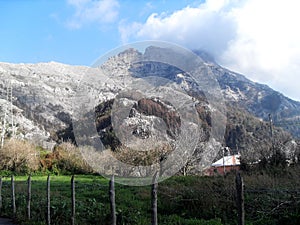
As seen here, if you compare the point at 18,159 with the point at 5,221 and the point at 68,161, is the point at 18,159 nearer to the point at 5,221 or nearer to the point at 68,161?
the point at 68,161

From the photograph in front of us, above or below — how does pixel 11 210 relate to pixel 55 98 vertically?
below

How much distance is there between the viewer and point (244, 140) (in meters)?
59.0

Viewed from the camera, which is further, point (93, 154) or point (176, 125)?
point (93, 154)

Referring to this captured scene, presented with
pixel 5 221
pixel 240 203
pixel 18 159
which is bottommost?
pixel 5 221

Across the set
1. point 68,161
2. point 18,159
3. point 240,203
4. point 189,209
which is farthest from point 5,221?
point 18,159

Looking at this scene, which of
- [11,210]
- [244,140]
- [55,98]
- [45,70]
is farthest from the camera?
[45,70]

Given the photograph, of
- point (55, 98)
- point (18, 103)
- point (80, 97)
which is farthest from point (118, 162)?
point (55, 98)

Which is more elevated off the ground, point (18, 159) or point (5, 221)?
point (18, 159)

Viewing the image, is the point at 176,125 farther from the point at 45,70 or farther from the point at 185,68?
the point at 45,70

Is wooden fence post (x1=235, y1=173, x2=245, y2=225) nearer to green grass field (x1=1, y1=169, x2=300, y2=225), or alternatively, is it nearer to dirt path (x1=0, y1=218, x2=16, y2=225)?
green grass field (x1=1, y1=169, x2=300, y2=225)

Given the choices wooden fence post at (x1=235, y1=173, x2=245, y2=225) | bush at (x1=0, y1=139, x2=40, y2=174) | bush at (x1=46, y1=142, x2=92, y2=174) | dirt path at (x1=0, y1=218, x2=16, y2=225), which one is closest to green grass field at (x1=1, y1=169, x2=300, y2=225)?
dirt path at (x1=0, y1=218, x2=16, y2=225)

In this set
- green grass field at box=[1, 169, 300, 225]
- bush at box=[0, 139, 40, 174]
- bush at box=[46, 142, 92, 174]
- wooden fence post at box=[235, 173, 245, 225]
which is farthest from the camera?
bush at box=[0, 139, 40, 174]

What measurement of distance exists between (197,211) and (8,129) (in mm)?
64815

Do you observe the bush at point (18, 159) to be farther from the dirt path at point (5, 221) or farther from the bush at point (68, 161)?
the dirt path at point (5, 221)
